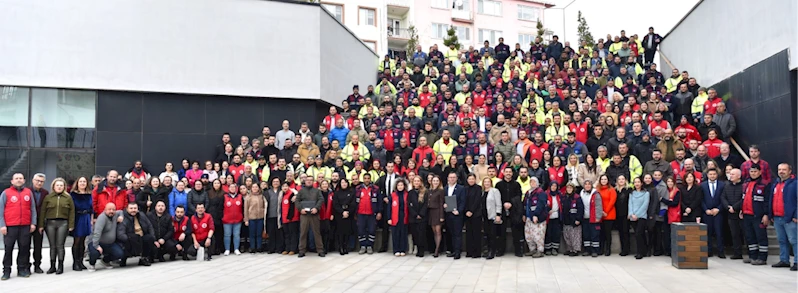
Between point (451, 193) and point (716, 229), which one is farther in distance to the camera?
point (451, 193)

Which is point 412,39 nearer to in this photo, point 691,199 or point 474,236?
point 474,236

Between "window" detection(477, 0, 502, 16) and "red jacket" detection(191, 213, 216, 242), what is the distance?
42.4 meters

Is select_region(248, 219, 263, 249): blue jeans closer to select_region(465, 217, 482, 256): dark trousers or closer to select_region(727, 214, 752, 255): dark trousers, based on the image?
select_region(465, 217, 482, 256): dark trousers

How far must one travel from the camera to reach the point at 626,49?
2023 cm

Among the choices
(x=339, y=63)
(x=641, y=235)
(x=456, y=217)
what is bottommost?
(x=641, y=235)

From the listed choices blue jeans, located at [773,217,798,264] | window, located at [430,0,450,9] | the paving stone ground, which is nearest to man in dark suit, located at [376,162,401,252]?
the paving stone ground

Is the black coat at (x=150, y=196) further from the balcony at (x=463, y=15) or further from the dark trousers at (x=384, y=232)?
the balcony at (x=463, y=15)

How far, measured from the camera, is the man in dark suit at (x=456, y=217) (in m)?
11.8

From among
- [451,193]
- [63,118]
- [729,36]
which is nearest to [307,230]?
[451,193]

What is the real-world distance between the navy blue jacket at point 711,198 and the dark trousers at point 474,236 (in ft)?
13.8

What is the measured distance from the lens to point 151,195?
1256 centimetres

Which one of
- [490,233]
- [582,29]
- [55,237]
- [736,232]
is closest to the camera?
[55,237]

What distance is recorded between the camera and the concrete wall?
12.6 m

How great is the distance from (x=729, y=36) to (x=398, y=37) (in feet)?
109
